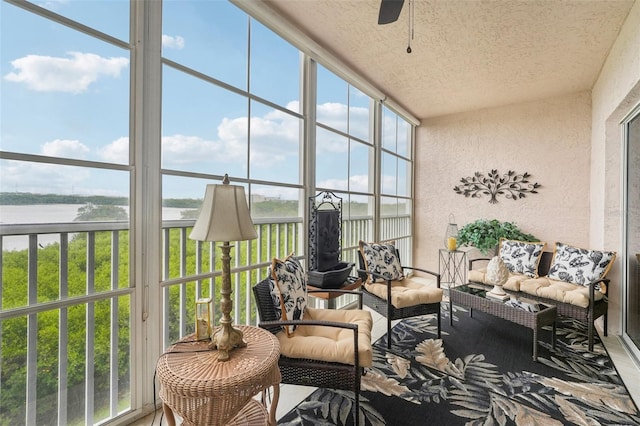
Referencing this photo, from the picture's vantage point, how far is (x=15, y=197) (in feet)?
4.66

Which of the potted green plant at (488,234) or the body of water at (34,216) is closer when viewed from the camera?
the body of water at (34,216)

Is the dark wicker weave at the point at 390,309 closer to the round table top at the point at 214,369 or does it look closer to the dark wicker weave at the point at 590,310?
the dark wicker weave at the point at 590,310

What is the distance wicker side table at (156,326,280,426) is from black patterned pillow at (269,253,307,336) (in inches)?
19.2

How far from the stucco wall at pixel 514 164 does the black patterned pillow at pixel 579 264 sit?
0.90 meters

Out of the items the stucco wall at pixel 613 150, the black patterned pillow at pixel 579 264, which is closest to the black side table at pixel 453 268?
the black patterned pillow at pixel 579 264

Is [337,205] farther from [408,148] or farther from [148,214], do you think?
[408,148]

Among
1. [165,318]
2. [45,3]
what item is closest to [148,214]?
[165,318]

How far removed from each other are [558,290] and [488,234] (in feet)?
5.27

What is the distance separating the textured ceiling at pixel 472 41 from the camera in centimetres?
243

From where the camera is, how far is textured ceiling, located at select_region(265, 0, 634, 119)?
243 centimetres

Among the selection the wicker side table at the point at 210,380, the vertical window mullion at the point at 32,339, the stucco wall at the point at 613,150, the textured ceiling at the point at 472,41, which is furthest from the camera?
the stucco wall at the point at 613,150

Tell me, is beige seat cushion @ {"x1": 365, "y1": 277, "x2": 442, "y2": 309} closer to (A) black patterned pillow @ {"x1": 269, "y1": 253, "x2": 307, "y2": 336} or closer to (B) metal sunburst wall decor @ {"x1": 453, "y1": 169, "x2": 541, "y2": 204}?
(A) black patterned pillow @ {"x1": 269, "y1": 253, "x2": 307, "y2": 336}

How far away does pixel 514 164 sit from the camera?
4699mm

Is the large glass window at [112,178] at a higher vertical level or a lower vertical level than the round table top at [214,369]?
higher
